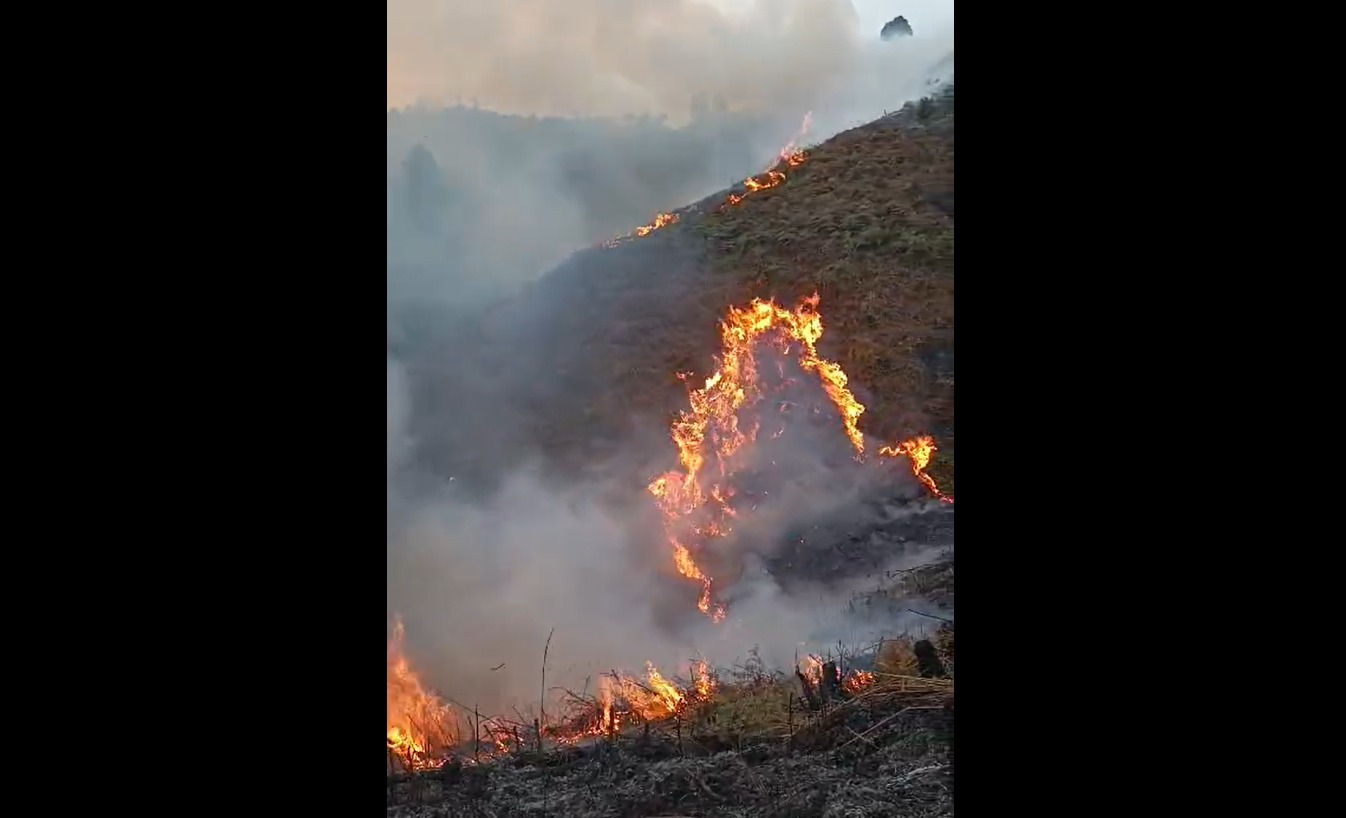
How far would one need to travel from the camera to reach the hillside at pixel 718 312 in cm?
595

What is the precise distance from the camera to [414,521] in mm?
5457

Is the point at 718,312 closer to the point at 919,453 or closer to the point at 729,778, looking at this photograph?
the point at 919,453

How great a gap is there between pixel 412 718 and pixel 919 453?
3.67m

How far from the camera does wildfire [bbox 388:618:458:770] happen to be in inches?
182

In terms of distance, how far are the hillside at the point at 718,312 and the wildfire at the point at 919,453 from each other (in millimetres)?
70

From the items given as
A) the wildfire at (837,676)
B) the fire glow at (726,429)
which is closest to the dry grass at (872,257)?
the fire glow at (726,429)

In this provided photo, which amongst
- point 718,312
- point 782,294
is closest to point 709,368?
point 718,312

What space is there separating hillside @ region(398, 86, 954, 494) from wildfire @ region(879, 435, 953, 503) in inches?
2.7

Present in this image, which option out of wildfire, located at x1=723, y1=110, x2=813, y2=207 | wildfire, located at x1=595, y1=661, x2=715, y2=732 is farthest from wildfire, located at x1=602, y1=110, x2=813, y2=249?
wildfire, located at x1=595, y1=661, x2=715, y2=732

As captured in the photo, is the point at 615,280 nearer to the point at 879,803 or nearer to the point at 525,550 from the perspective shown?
the point at 525,550

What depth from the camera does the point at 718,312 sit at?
6.49m

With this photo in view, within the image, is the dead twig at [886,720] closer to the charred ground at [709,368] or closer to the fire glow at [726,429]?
the charred ground at [709,368]
